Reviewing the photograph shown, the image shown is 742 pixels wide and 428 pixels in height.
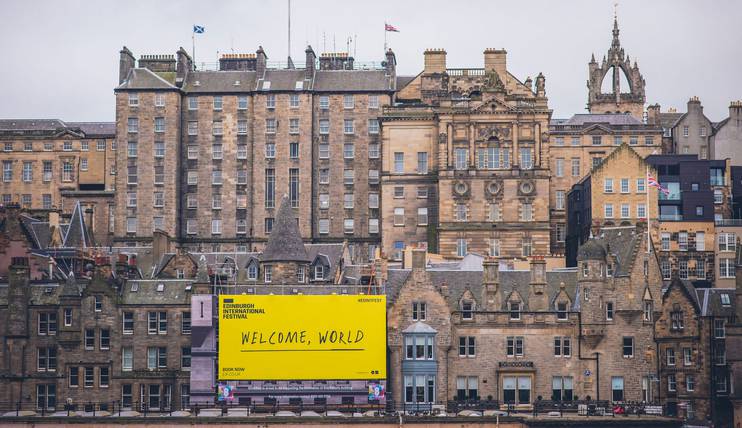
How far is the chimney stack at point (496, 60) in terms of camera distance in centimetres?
14150

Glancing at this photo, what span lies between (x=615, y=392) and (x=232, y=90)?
56.4 meters

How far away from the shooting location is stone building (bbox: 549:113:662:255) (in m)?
142

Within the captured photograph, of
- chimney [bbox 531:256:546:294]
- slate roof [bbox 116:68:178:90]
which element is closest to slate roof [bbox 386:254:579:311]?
chimney [bbox 531:256:546:294]

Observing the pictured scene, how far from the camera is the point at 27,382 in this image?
105688mm

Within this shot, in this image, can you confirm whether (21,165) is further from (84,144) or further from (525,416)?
(525,416)

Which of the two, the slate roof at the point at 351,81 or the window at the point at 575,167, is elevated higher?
the slate roof at the point at 351,81

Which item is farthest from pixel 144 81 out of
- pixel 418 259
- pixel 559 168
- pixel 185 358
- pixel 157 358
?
pixel 418 259

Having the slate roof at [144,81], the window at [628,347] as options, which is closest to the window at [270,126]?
the slate roof at [144,81]

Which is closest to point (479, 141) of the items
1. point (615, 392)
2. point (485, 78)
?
point (485, 78)

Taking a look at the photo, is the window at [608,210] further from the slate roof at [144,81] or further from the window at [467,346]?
the slate roof at [144,81]

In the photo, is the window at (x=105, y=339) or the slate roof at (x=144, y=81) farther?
the slate roof at (x=144, y=81)

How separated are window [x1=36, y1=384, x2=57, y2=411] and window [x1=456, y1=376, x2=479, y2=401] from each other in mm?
28823

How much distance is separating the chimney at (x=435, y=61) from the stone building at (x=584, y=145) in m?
12.6

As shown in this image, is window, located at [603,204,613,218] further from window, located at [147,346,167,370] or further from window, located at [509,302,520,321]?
window, located at [147,346,167,370]
